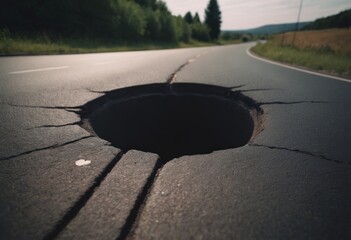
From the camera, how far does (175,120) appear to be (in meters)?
4.25

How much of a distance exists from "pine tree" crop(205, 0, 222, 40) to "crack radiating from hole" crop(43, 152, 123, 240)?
76.4m

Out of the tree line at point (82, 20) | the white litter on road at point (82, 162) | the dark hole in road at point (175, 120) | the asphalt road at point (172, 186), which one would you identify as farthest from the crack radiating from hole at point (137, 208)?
the tree line at point (82, 20)

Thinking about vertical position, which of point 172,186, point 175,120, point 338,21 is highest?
point 338,21

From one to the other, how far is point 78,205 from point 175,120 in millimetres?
2979

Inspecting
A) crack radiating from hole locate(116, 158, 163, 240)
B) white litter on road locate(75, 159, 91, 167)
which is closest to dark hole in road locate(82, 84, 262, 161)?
white litter on road locate(75, 159, 91, 167)

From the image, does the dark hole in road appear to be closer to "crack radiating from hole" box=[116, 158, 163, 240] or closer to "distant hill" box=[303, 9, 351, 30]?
"crack radiating from hole" box=[116, 158, 163, 240]

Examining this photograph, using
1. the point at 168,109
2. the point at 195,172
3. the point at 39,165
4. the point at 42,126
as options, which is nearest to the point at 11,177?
the point at 39,165

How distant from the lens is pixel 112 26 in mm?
23438

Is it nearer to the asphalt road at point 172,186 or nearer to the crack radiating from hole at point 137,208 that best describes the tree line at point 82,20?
the asphalt road at point 172,186

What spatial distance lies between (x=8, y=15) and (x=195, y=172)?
18.8 metres

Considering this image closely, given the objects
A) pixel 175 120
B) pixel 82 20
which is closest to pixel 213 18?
pixel 82 20

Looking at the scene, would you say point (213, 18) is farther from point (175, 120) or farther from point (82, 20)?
point (175, 120)

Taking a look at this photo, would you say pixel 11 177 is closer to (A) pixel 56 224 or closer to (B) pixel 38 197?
(B) pixel 38 197

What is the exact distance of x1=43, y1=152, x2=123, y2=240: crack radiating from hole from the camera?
1.19 meters
